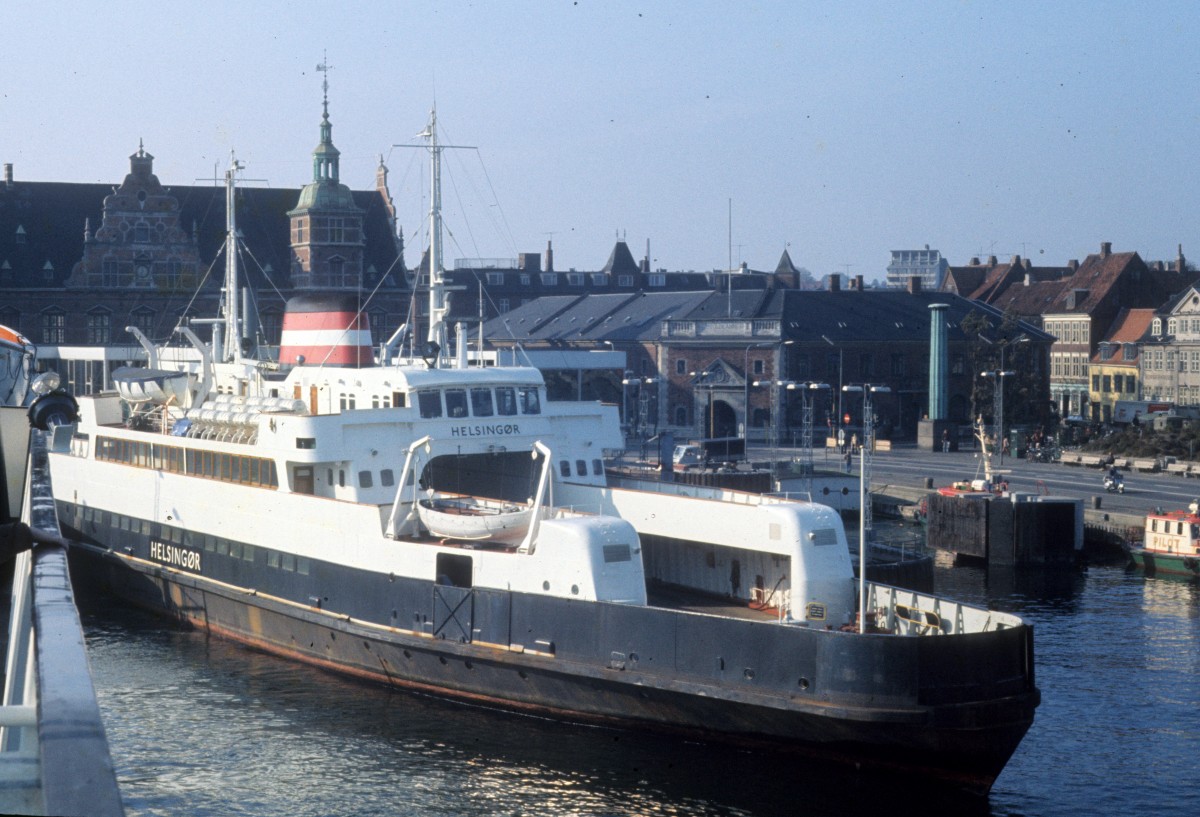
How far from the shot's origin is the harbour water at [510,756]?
867 inches

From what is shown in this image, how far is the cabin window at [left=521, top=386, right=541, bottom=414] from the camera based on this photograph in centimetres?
3306

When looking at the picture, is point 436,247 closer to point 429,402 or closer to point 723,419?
point 429,402

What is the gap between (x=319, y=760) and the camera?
24.5 m

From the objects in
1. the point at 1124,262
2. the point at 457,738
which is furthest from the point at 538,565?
the point at 1124,262

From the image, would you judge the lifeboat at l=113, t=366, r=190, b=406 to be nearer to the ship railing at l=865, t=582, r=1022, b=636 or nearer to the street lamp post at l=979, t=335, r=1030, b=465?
the ship railing at l=865, t=582, r=1022, b=636

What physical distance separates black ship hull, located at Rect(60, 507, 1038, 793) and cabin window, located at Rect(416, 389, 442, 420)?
168 inches

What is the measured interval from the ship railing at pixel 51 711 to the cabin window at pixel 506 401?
25134 millimetres

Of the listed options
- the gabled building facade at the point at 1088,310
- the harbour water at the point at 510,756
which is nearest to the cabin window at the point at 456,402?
the harbour water at the point at 510,756

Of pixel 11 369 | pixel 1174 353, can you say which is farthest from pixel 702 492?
pixel 1174 353

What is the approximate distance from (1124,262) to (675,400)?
127ft

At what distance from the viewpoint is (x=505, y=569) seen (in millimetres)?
26219

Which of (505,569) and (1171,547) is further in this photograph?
(1171,547)

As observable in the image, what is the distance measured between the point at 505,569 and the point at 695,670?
180 inches

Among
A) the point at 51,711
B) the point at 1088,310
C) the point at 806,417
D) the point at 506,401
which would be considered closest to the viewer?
the point at 51,711
